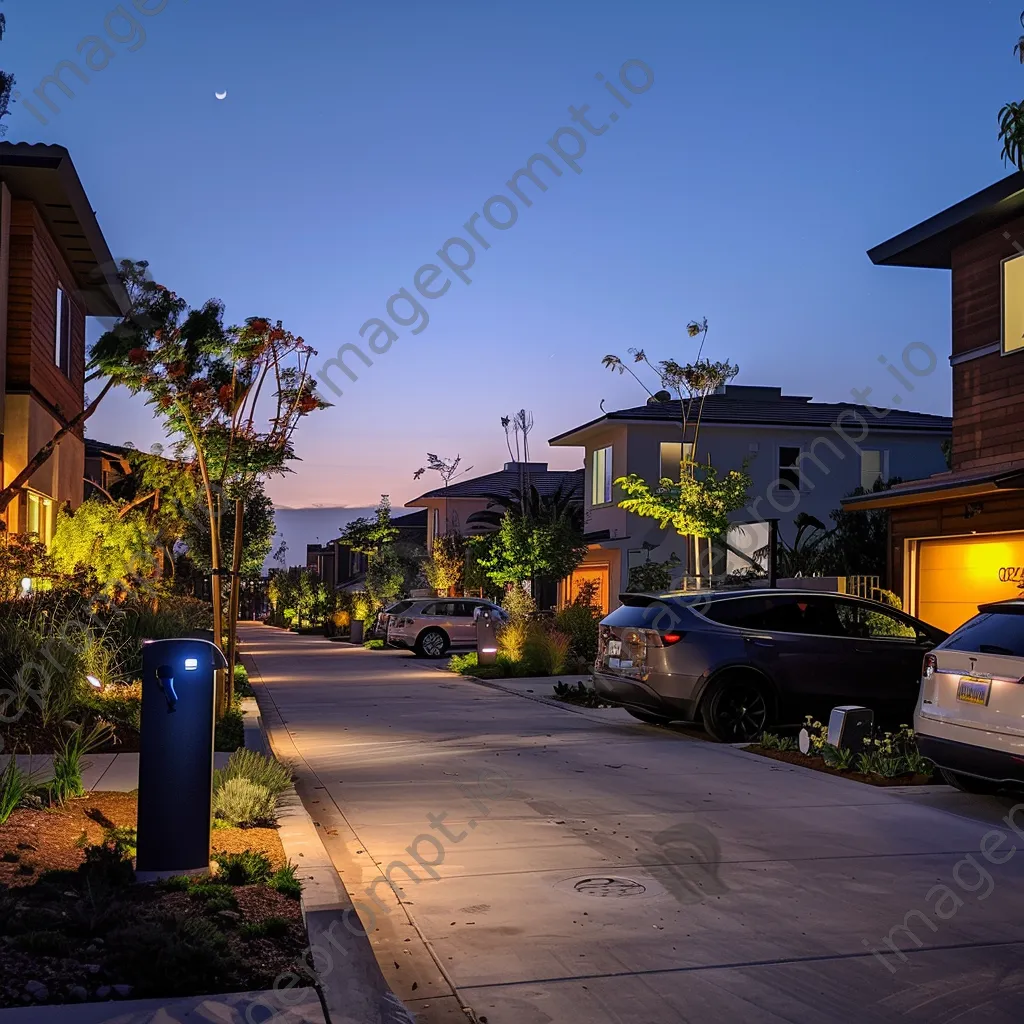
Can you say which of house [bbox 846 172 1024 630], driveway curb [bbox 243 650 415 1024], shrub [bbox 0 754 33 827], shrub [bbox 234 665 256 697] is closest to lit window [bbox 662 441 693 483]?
house [bbox 846 172 1024 630]

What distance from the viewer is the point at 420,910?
6.68 metres

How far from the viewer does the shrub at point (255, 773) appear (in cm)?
890

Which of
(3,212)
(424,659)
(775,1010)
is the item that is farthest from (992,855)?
(424,659)

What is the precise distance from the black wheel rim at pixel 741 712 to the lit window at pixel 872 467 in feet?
73.3

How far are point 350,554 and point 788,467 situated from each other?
5165 centimetres

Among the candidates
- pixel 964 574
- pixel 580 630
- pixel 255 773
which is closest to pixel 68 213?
pixel 580 630

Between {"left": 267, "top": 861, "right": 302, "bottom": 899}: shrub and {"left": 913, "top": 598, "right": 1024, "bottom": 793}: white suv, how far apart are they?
17.6 feet

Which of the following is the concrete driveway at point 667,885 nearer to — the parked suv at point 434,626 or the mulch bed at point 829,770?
the mulch bed at point 829,770

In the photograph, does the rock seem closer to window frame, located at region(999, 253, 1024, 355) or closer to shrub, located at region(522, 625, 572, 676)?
window frame, located at region(999, 253, 1024, 355)

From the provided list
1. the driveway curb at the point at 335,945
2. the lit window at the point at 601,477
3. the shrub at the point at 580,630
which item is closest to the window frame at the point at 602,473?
the lit window at the point at 601,477

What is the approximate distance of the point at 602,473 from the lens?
36.8 m

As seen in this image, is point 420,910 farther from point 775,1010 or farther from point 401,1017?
point 775,1010

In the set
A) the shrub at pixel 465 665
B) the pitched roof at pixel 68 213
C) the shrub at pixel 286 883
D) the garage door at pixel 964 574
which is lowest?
the shrub at pixel 465 665

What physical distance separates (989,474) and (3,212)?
47.1ft
